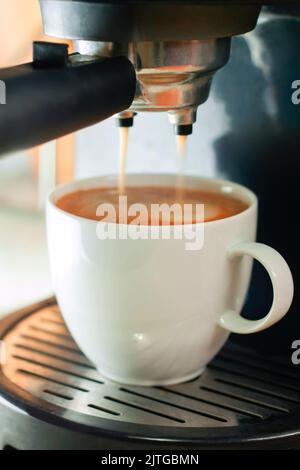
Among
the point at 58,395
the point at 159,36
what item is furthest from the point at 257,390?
the point at 159,36

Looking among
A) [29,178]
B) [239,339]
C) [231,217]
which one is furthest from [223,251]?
[29,178]

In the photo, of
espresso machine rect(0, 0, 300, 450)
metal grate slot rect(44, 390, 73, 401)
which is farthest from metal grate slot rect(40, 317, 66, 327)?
metal grate slot rect(44, 390, 73, 401)

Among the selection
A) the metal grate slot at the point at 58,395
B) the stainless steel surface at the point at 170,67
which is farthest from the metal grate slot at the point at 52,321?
the stainless steel surface at the point at 170,67

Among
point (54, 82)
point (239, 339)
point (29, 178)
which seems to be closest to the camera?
point (54, 82)

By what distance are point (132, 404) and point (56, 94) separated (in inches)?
9.6

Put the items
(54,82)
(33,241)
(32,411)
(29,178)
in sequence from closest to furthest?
(54,82) < (32,411) < (33,241) < (29,178)

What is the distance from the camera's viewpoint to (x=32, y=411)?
516 mm

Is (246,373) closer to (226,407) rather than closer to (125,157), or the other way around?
(226,407)

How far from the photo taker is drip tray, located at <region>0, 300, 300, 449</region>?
0.50m

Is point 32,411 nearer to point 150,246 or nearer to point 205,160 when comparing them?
point 150,246

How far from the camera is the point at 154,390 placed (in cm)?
57

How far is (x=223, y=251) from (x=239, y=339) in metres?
0.13

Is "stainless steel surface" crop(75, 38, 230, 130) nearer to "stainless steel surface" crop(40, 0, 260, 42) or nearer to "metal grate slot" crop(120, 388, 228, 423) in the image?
"stainless steel surface" crop(40, 0, 260, 42)

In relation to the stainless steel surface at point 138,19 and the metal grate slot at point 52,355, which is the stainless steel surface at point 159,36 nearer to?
the stainless steel surface at point 138,19
